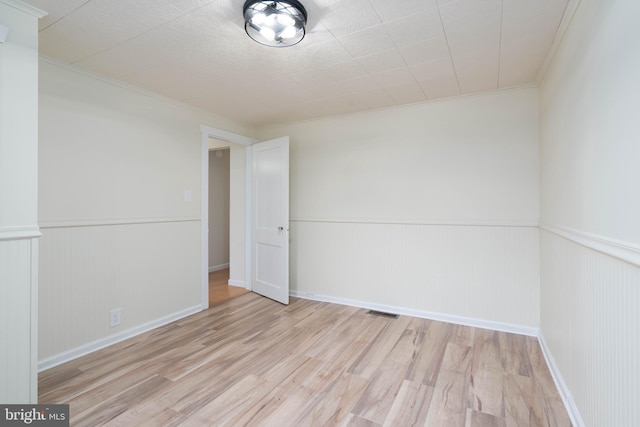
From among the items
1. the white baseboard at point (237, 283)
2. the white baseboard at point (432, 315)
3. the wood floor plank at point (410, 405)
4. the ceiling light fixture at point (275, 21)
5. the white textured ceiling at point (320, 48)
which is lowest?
the wood floor plank at point (410, 405)

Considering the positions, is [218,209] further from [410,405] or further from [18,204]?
[410,405]

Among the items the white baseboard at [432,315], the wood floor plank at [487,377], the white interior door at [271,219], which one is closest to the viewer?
the wood floor plank at [487,377]

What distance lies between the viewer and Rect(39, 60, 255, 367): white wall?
2225 mm

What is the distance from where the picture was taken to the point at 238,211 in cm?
430

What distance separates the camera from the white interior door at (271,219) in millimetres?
3582

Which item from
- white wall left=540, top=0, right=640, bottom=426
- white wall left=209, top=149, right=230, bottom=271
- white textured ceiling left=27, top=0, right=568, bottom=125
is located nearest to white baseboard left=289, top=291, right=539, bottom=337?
white wall left=540, top=0, right=640, bottom=426

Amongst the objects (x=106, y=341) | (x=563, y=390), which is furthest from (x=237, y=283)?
(x=563, y=390)

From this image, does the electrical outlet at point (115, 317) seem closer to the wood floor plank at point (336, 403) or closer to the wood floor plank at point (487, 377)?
the wood floor plank at point (336, 403)

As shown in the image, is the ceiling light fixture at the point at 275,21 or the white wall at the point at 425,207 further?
the white wall at the point at 425,207

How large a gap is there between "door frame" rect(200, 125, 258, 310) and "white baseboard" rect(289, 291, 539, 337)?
0.97 m

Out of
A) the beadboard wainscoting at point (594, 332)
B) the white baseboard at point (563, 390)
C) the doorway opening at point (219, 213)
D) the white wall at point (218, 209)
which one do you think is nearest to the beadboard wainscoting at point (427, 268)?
the white baseboard at point (563, 390)

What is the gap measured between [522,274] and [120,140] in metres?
3.86

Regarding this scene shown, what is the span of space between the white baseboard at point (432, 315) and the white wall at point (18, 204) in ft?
8.73
